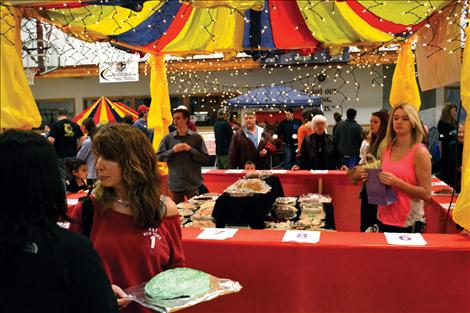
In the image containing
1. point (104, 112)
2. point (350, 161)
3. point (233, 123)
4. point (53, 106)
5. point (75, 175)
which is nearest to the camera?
point (75, 175)

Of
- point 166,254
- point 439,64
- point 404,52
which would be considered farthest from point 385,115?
point 166,254

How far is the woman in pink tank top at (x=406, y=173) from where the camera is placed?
8.07 ft

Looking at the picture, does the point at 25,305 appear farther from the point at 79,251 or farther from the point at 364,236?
the point at 364,236

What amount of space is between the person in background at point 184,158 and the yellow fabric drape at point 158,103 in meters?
0.89

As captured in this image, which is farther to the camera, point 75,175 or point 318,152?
point 318,152

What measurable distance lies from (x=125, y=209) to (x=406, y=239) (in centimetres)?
144

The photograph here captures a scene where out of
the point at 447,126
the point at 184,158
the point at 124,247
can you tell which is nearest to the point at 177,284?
the point at 124,247

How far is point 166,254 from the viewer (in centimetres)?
160

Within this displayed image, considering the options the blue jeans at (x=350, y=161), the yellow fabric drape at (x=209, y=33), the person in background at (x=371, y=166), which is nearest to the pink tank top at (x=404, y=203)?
the person in background at (x=371, y=166)

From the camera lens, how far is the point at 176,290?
4.79 ft

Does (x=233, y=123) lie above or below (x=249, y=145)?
above

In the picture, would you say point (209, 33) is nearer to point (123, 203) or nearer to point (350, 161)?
point (123, 203)

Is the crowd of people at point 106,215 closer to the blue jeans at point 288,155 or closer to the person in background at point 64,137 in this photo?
the person in background at point 64,137

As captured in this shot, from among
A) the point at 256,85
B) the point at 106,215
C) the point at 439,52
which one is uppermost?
the point at 256,85
